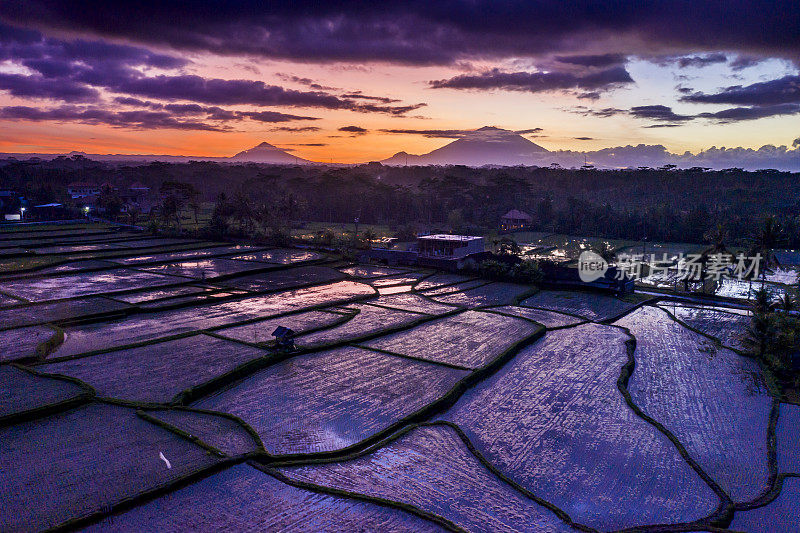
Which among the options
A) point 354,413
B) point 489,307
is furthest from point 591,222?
point 354,413

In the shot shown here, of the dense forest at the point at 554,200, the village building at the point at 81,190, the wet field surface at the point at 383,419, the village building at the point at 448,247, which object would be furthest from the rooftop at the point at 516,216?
the village building at the point at 81,190

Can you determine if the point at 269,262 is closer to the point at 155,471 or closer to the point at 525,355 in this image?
the point at 525,355

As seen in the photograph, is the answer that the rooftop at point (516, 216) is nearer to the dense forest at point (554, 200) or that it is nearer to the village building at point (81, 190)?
the dense forest at point (554, 200)

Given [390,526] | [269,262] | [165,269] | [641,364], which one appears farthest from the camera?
[269,262]

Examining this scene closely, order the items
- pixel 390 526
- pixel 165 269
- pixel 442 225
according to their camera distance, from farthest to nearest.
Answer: pixel 442 225 < pixel 165 269 < pixel 390 526

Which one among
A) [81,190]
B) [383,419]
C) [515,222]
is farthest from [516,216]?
[81,190]

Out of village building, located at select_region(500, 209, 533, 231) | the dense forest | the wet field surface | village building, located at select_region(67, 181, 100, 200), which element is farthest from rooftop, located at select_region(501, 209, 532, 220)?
village building, located at select_region(67, 181, 100, 200)
